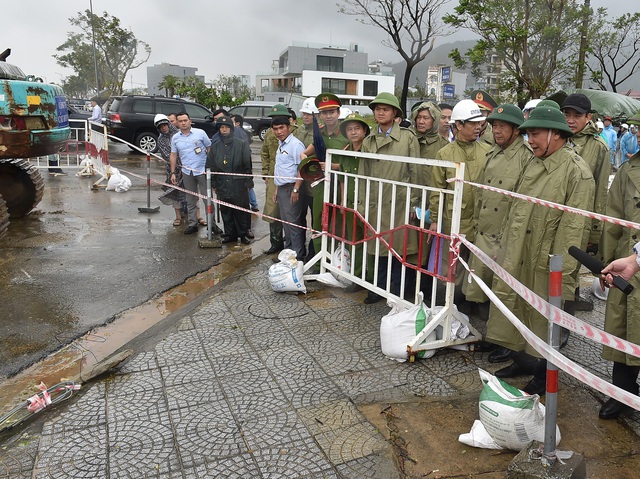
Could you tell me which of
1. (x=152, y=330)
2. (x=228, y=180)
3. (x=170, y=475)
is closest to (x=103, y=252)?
(x=228, y=180)

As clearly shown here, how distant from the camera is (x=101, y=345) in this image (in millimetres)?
4664

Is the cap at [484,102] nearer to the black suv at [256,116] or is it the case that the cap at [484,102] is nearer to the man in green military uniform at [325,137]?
the man in green military uniform at [325,137]

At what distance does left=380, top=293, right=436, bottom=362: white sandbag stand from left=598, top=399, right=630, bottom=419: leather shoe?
1216 millimetres

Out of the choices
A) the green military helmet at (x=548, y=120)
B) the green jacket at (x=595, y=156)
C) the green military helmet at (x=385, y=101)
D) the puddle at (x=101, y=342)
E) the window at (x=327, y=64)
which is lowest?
the puddle at (x=101, y=342)

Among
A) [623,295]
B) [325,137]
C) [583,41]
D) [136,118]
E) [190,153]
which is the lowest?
[623,295]

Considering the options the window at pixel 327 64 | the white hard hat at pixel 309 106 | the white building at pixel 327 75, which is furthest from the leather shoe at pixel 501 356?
the window at pixel 327 64

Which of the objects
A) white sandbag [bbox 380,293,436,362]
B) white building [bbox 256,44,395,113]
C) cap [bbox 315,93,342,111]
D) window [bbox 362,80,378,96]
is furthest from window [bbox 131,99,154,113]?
window [bbox 362,80,378,96]

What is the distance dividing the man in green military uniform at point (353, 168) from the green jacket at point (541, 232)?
196 centimetres

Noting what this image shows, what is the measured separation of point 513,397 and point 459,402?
626mm

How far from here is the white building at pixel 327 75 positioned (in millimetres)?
73750

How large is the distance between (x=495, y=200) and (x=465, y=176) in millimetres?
721

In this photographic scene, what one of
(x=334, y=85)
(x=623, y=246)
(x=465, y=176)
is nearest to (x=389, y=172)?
(x=465, y=176)

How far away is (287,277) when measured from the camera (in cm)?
564

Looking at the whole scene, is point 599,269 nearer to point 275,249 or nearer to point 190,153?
point 275,249
